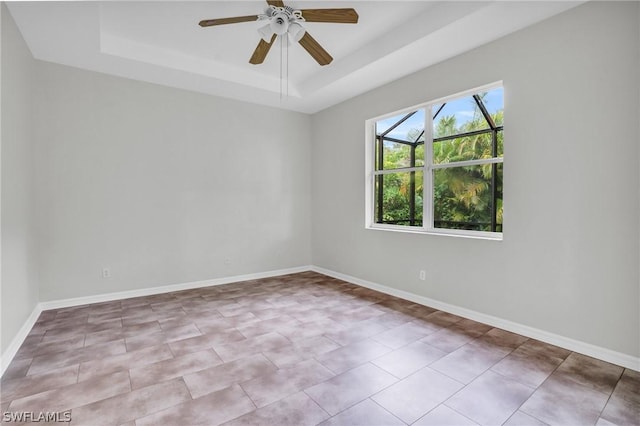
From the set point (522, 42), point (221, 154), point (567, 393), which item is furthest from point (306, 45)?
point (567, 393)

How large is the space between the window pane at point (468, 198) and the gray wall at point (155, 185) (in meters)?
2.63

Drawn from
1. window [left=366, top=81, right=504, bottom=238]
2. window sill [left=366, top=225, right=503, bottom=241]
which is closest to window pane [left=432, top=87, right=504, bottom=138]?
window [left=366, top=81, right=504, bottom=238]

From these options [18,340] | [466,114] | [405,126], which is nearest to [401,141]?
[405,126]

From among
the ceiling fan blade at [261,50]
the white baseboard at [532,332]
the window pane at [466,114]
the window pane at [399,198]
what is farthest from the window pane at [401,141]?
the ceiling fan blade at [261,50]

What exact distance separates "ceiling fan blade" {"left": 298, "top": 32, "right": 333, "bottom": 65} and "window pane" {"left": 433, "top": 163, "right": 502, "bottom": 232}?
1899 millimetres

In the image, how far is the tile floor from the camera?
1875mm

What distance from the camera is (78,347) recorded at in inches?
108

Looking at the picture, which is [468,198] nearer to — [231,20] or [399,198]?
[399,198]

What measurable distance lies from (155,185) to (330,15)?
126 inches

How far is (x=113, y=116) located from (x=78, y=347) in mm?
2769

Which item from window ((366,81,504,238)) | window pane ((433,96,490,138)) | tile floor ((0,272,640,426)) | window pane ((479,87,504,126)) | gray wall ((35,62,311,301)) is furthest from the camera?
gray wall ((35,62,311,301))

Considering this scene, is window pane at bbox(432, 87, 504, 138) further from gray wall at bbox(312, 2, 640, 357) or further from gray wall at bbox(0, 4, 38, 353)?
gray wall at bbox(0, 4, 38, 353)

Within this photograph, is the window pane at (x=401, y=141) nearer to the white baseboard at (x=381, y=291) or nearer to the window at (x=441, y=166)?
the window at (x=441, y=166)

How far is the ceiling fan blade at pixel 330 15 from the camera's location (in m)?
2.40
